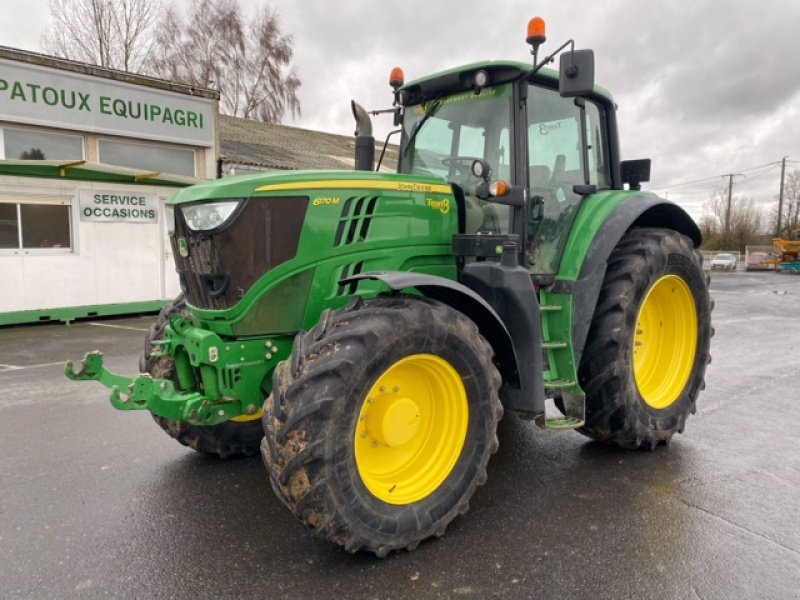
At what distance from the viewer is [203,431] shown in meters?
3.85

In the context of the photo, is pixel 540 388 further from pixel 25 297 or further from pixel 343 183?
pixel 25 297

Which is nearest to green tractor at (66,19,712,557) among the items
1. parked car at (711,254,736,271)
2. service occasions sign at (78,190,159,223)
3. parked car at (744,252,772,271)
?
service occasions sign at (78,190,159,223)

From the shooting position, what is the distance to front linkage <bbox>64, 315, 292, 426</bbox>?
3.03 metres

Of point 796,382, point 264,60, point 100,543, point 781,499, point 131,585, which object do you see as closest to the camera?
point 131,585

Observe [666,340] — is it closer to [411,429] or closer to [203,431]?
[411,429]

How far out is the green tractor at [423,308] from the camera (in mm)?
2670

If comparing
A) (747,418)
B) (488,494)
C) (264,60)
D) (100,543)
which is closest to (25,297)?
(100,543)

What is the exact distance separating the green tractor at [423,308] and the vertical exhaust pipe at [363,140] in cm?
2

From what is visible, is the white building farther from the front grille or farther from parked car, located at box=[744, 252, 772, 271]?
parked car, located at box=[744, 252, 772, 271]

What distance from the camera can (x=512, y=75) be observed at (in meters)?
3.63

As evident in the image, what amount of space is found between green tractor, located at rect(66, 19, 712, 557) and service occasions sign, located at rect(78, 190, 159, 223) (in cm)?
851

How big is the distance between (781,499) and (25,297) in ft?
36.5

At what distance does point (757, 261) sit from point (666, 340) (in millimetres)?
34265

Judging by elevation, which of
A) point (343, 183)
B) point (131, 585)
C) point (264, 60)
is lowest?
point (131, 585)
